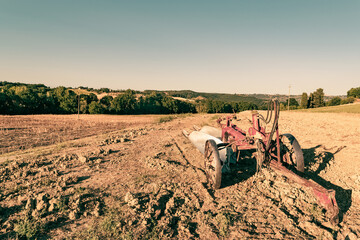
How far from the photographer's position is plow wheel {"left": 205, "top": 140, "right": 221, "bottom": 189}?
5352 mm

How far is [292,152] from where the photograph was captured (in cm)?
618

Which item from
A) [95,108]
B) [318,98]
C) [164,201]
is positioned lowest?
[164,201]

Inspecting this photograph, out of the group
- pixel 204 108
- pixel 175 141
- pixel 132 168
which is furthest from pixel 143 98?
pixel 132 168

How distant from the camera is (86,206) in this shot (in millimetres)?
4633

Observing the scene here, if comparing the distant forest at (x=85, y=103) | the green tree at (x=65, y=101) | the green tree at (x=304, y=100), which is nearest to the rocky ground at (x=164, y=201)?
the distant forest at (x=85, y=103)

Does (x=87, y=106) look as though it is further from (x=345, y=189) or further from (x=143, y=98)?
(x=345, y=189)

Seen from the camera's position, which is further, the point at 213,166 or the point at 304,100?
the point at 304,100

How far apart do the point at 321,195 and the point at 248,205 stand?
1684 millimetres

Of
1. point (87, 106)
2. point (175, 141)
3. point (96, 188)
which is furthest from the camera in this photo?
point (87, 106)

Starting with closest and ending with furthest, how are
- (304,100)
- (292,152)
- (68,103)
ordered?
(292,152), (68,103), (304,100)

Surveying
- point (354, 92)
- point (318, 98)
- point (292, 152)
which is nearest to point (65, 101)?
point (292, 152)

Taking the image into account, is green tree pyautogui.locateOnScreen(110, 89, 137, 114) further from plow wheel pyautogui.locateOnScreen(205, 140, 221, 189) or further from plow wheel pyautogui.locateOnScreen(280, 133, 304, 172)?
plow wheel pyautogui.locateOnScreen(280, 133, 304, 172)

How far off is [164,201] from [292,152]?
15.4 ft

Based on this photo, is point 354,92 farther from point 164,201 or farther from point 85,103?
point 164,201
